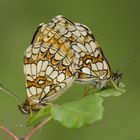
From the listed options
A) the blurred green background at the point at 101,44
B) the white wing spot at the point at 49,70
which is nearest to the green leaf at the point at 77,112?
the white wing spot at the point at 49,70

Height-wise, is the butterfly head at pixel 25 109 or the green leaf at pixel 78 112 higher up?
the green leaf at pixel 78 112

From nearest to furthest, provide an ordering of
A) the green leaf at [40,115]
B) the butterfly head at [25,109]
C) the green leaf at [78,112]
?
the green leaf at [78,112] < the green leaf at [40,115] < the butterfly head at [25,109]

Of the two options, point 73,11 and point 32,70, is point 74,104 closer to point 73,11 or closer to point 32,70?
point 32,70

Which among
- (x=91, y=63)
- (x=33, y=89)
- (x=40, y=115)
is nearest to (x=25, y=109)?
(x=33, y=89)

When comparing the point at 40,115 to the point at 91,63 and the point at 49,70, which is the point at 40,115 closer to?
the point at 49,70

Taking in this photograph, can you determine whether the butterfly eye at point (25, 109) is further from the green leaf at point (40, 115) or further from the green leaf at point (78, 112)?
the green leaf at point (78, 112)

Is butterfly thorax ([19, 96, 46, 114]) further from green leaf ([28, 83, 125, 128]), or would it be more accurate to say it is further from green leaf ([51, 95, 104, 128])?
green leaf ([51, 95, 104, 128])

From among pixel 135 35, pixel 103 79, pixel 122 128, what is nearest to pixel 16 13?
pixel 135 35
